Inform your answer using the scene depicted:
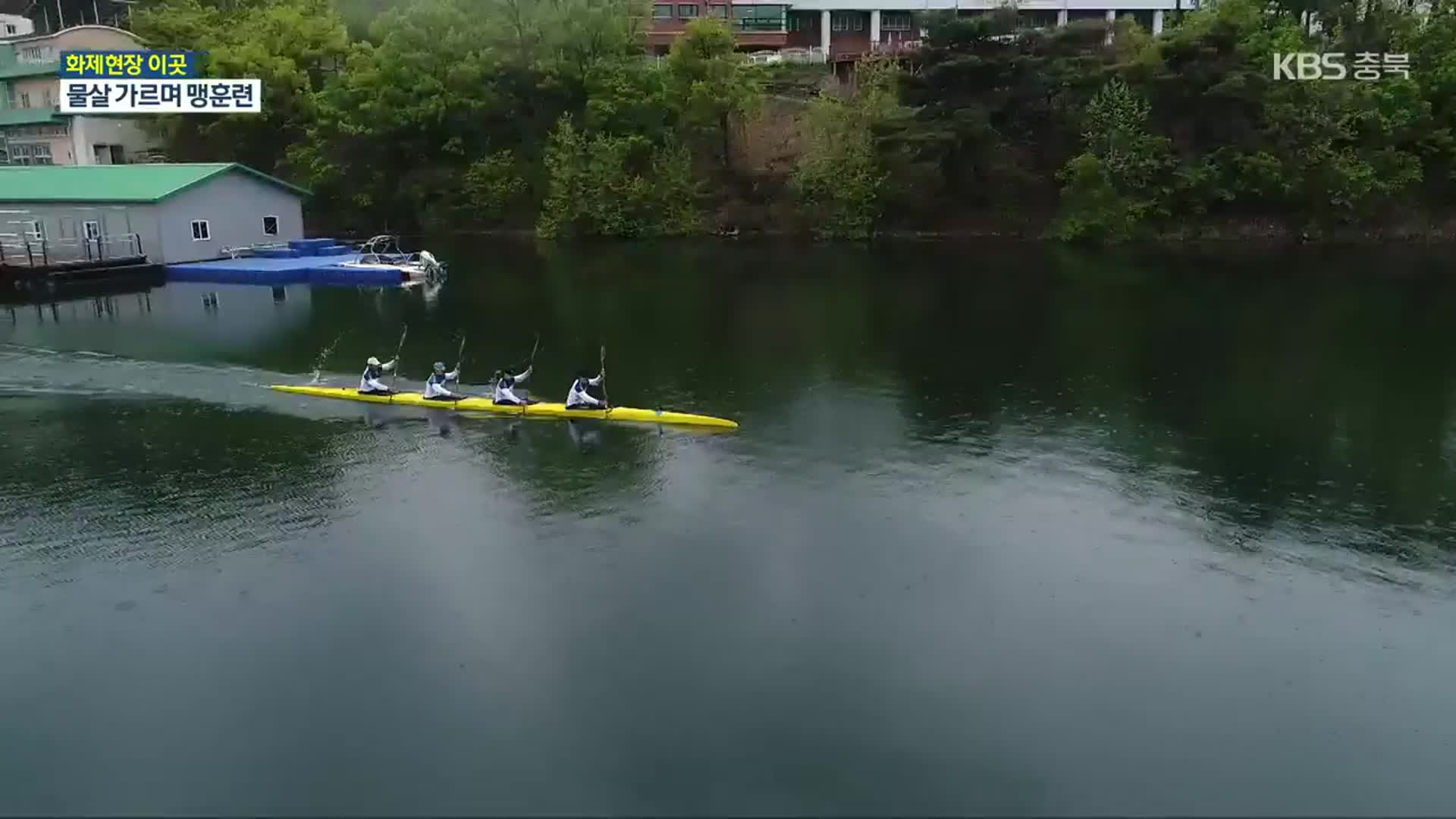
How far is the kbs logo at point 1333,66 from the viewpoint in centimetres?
5059

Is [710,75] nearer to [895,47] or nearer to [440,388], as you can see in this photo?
[895,47]

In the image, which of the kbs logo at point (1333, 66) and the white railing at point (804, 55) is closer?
the kbs logo at point (1333, 66)

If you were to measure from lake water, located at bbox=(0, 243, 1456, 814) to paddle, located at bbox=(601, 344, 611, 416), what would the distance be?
1.54 ft

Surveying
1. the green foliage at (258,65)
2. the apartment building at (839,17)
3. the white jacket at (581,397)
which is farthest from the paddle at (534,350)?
the apartment building at (839,17)

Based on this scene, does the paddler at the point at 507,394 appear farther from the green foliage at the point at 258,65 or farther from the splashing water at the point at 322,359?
the green foliage at the point at 258,65

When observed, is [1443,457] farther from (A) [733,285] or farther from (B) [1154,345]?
(A) [733,285]

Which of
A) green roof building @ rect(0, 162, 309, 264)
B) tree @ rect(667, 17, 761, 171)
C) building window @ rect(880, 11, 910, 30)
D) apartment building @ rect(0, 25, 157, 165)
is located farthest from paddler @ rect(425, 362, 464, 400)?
building window @ rect(880, 11, 910, 30)

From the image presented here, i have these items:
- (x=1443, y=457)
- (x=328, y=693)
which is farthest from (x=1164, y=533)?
(x=328, y=693)

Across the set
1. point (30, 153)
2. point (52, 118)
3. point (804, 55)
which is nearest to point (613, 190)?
point (804, 55)

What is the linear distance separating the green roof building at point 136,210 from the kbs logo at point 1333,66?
4414 cm

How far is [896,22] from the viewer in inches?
2810

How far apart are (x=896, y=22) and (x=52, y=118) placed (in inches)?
1907

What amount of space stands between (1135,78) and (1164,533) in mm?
39425
